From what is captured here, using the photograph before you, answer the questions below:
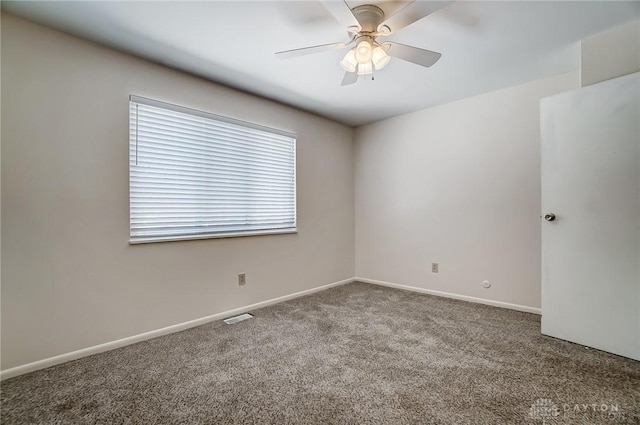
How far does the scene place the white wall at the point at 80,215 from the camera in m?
1.91

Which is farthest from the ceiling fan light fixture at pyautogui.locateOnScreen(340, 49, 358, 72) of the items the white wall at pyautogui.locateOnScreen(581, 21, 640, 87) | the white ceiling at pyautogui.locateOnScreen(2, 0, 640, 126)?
the white wall at pyautogui.locateOnScreen(581, 21, 640, 87)

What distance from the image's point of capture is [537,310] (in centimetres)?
289

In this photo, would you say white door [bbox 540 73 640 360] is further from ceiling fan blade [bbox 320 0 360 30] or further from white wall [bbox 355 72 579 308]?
ceiling fan blade [bbox 320 0 360 30]

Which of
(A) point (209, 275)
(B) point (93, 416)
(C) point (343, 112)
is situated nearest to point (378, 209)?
(C) point (343, 112)

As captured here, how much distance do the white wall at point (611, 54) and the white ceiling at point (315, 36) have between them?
99mm

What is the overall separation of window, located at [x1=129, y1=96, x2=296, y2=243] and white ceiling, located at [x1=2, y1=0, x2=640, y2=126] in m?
0.48

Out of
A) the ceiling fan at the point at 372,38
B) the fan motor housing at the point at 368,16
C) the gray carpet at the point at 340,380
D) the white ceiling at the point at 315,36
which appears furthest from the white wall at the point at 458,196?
the fan motor housing at the point at 368,16

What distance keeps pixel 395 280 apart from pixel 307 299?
50.1 inches

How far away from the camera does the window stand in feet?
8.02

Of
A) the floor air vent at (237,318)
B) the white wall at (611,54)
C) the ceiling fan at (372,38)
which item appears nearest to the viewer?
the ceiling fan at (372,38)

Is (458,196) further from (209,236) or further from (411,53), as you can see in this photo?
(209,236)

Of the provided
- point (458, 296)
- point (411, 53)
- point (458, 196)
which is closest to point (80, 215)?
point (411, 53)

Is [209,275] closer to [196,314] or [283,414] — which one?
[196,314]

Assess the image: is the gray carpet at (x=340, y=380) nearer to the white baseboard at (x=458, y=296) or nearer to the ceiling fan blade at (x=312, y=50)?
the white baseboard at (x=458, y=296)
